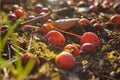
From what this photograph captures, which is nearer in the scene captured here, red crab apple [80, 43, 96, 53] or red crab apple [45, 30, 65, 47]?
red crab apple [80, 43, 96, 53]

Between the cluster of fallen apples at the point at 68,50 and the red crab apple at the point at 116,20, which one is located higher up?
the red crab apple at the point at 116,20

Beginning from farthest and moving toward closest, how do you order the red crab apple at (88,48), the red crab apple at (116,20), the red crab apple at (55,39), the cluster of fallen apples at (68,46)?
the red crab apple at (116,20) < the red crab apple at (55,39) < the red crab apple at (88,48) < the cluster of fallen apples at (68,46)

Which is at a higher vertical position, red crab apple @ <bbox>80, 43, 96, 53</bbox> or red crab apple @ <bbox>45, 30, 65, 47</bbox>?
red crab apple @ <bbox>45, 30, 65, 47</bbox>

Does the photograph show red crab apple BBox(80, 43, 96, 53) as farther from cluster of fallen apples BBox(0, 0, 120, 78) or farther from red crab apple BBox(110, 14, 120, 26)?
red crab apple BBox(110, 14, 120, 26)

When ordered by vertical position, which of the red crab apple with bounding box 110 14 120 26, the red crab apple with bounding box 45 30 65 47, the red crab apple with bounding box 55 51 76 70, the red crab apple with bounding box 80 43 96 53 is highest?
the red crab apple with bounding box 110 14 120 26

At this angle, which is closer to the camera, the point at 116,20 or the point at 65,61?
the point at 65,61

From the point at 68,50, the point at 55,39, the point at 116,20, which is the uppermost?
the point at 116,20

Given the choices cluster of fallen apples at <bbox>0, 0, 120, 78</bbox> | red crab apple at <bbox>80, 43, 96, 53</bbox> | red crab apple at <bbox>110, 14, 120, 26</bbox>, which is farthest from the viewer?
red crab apple at <bbox>110, 14, 120, 26</bbox>

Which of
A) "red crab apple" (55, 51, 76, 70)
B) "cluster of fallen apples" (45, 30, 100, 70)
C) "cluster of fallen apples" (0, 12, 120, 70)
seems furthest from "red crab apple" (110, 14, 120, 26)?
"red crab apple" (55, 51, 76, 70)

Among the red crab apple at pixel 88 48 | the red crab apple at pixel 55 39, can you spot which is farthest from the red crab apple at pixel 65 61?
the red crab apple at pixel 55 39

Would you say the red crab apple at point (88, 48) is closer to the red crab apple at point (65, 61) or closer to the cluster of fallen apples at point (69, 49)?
the cluster of fallen apples at point (69, 49)

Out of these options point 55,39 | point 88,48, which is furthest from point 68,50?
point 55,39

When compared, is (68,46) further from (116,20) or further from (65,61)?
(116,20)

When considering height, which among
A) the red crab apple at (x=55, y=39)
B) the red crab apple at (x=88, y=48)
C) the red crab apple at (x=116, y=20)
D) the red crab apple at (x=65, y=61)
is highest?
the red crab apple at (x=116, y=20)
